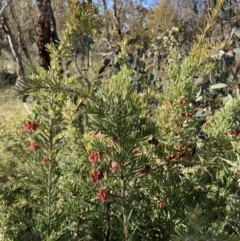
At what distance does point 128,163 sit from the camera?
741 millimetres

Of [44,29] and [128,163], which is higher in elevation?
[128,163]

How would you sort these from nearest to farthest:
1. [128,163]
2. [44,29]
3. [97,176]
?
1. [128,163]
2. [97,176]
3. [44,29]

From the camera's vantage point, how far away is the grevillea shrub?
74 centimetres

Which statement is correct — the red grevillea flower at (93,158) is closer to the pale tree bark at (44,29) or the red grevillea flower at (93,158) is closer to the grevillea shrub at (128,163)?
the grevillea shrub at (128,163)

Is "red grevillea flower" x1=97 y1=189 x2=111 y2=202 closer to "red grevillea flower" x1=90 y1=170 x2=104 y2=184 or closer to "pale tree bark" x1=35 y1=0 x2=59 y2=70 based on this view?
"red grevillea flower" x1=90 y1=170 x2=104 y2=184

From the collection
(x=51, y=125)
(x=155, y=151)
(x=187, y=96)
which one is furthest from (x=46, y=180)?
(x=187, y=96)

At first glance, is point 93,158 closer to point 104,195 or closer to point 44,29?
point 104,195

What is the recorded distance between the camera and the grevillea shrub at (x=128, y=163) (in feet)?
2.42

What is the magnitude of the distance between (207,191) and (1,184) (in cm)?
76

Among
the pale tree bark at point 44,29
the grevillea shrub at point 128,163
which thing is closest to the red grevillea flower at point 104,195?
the grevillea shrub at point 128,163

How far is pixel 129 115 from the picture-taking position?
0.68 metres

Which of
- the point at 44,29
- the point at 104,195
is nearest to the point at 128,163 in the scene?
the point at 104,195

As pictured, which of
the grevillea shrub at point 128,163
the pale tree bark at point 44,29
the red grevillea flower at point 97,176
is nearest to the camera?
the grevillea shrub at point 128,163

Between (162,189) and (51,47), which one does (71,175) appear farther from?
(51,47)
